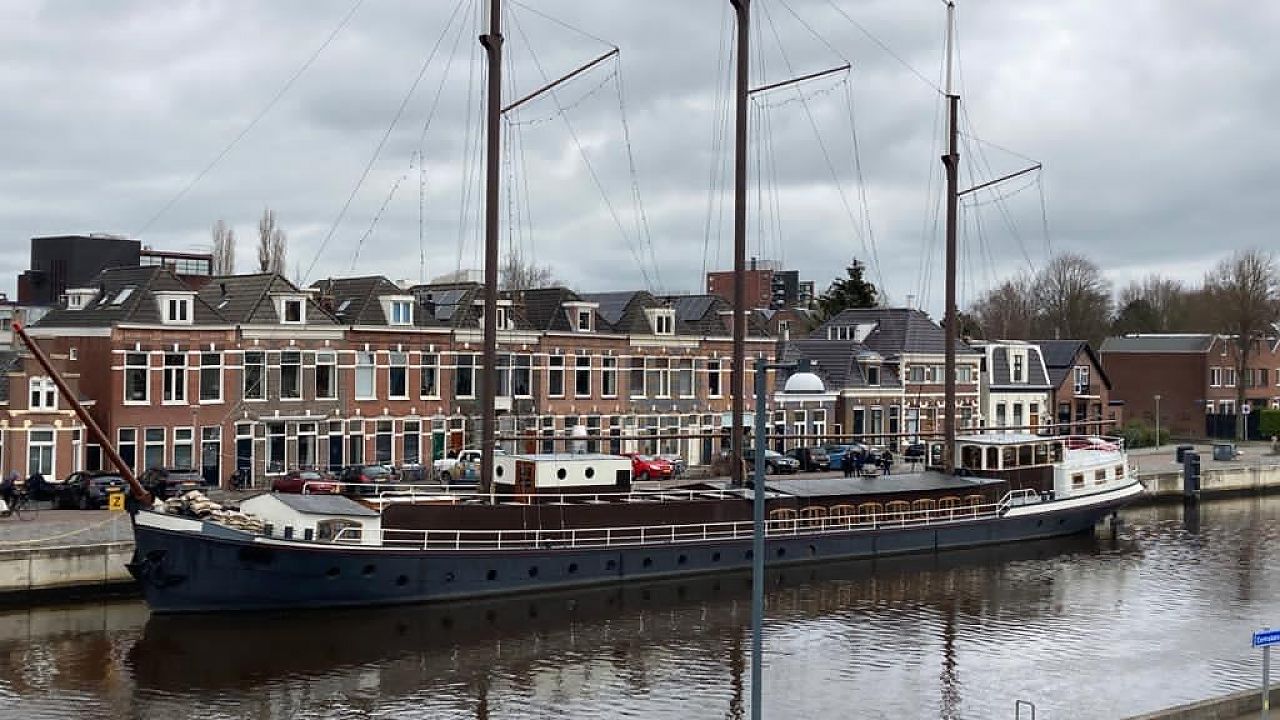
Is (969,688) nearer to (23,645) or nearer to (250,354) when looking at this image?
(23,645)

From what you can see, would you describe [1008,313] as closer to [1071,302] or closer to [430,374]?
[1071,302]

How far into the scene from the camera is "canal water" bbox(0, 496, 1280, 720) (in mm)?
25625

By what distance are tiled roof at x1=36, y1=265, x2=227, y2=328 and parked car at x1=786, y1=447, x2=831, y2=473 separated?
26.9m

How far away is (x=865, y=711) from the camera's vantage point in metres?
25.4

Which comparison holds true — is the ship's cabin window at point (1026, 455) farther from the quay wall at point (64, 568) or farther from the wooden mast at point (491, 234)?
the quay wall at point (64, 568)

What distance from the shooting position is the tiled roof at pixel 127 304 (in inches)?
1844

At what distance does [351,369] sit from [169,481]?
402 inches

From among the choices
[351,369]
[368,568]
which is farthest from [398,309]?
[368,568]

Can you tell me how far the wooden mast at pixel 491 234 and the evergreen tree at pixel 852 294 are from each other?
63.6m

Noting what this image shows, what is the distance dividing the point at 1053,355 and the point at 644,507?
174 ft

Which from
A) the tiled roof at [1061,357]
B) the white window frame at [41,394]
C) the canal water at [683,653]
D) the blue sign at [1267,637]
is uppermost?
the tiled roof at [1061,357]

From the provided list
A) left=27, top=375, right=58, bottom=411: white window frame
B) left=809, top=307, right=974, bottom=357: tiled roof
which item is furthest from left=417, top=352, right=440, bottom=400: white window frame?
left=809, top=307, right=974, bottom=357: tiled roof

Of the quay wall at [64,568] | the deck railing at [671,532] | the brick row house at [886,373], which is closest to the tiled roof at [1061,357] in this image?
the brick row house at [886,373]

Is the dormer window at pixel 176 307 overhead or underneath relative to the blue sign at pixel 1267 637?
overhead
